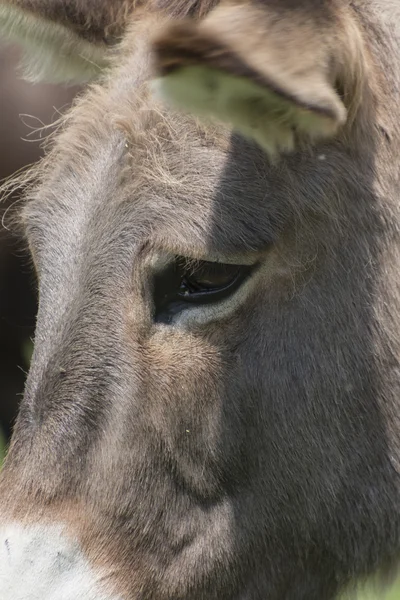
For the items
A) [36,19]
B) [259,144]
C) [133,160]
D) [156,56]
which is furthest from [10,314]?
[156,56]

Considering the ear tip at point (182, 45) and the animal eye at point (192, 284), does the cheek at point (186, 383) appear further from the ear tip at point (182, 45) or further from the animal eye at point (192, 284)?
the ear tip at point (182, 45)

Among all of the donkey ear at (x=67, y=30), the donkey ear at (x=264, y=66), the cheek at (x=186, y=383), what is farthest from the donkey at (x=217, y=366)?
the donkey ear at (x=67, y=30)

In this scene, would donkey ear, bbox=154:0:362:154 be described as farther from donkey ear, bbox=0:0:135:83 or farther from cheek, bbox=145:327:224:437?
A: donkey ear, bbox=0:0:135:83

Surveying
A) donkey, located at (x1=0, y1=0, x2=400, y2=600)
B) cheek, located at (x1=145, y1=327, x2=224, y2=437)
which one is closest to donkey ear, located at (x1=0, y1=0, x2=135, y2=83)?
donkey, located at (x1=0, y1=0, x2=400, y2=600)

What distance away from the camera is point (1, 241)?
4613 mm

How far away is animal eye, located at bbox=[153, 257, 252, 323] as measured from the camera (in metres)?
2.21

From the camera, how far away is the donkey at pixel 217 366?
87.2 inches

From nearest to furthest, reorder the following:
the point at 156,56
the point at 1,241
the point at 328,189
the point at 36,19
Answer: the point at 156,56, the point at 328,189, the point at 36,19, the point at 1,241

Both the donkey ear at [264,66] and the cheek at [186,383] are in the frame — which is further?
the cheek at [186,383]

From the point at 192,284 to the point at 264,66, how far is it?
0.72 metres

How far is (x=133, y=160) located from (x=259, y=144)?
0.39 metres

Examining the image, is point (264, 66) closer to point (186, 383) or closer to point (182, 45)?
point (182, 45)

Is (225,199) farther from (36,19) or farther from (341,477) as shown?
(36,19)

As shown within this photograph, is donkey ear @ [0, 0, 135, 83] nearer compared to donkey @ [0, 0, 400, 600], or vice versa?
donkey @ [0, 0, 400, 600]
